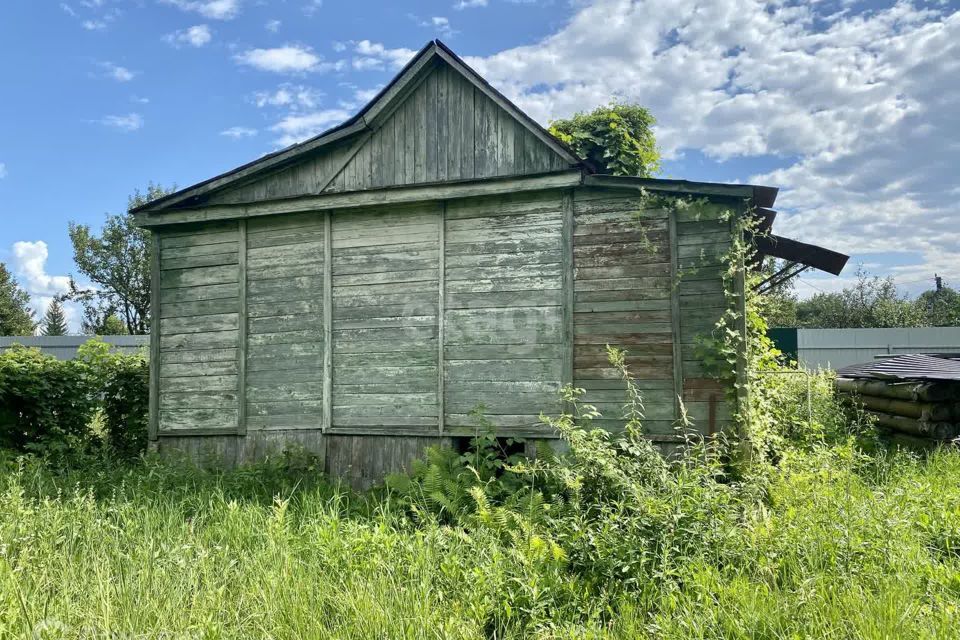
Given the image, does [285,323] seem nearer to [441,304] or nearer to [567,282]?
[441,304]

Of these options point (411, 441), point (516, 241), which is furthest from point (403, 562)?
point (516, 241)

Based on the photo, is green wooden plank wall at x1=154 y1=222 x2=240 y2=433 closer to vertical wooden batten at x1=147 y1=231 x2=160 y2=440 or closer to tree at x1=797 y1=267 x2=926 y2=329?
vertical wooden batten at x1=147 y1=231 x2=160 y2=440

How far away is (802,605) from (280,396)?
6880 millimetres

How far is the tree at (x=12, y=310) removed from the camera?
128ft

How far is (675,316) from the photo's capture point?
7320 mm

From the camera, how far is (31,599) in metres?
4.10

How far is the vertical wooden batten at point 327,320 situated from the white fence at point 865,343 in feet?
65.6

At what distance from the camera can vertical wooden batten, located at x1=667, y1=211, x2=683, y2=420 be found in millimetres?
7266

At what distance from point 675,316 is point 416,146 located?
4.15 m

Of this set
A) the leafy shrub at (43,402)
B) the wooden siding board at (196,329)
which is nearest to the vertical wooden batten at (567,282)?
A: the wooden siding board at (196,329)

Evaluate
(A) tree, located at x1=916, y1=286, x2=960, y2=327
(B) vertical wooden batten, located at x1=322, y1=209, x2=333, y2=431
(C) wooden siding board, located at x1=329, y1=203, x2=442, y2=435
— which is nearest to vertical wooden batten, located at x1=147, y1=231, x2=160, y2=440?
(B) vertical wooden batten, located at x1=322, y1=209, x2=333, y2=431

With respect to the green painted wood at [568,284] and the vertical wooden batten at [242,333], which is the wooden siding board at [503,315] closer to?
the green painted wood at [568,284]

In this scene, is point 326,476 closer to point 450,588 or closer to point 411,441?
point 411,441

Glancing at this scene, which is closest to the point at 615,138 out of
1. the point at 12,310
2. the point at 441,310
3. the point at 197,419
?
the point at 441,310
